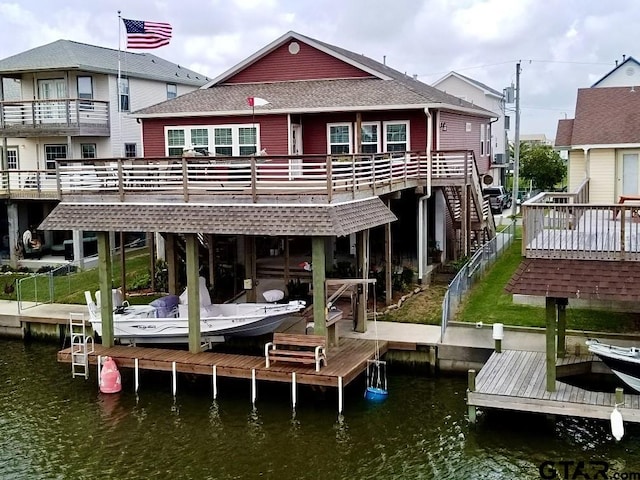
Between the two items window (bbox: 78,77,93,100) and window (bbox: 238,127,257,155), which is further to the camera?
window (bbox: 78,77,93,100)

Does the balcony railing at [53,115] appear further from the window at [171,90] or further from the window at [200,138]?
the window at [200,138]

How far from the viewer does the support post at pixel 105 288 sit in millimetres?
18734

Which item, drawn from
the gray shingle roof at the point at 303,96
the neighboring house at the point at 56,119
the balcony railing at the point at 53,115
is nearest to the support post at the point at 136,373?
Answer: the gray shingle roof at the point at 303,96

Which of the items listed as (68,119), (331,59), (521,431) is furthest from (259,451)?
(68,119)

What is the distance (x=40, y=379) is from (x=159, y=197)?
209 inches

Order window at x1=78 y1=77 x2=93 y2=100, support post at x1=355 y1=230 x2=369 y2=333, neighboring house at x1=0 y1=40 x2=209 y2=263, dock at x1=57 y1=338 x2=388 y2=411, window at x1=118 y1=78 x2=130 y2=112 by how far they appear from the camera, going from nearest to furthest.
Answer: dock at x1=57 y1=338 x2=388 y2=411 → support post at x1=355 y1=230 x2=369 y2=333 → neighboring house at x1=0 y1=40 x2=209 y2=263 → window at x1=78 y1=77 x2=93 y2=100 → window at x1=118 y1=78 x2=130 y2=112

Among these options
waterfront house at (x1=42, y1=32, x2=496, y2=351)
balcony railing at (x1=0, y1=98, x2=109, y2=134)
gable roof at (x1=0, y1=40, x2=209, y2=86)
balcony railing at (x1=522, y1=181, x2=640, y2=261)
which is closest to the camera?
balcony railing at (x1=522, y1=181, x2=640, y2=261)

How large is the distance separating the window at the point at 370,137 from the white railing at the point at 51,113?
36.9 feet

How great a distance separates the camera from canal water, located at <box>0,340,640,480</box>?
1336 centimetres

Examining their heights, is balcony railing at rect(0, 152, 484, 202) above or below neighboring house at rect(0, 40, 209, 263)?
below

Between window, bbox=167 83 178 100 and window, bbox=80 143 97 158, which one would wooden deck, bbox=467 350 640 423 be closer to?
window, bbox=80 143 97 158

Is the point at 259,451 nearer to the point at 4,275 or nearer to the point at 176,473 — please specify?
the point at 176,473

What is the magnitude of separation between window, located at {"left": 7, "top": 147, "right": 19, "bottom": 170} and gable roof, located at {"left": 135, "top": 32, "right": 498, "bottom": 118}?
887 centimetres

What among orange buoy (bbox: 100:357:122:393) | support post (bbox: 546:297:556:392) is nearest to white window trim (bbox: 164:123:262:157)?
orange buoy (bbox: 100:357:122:393)
